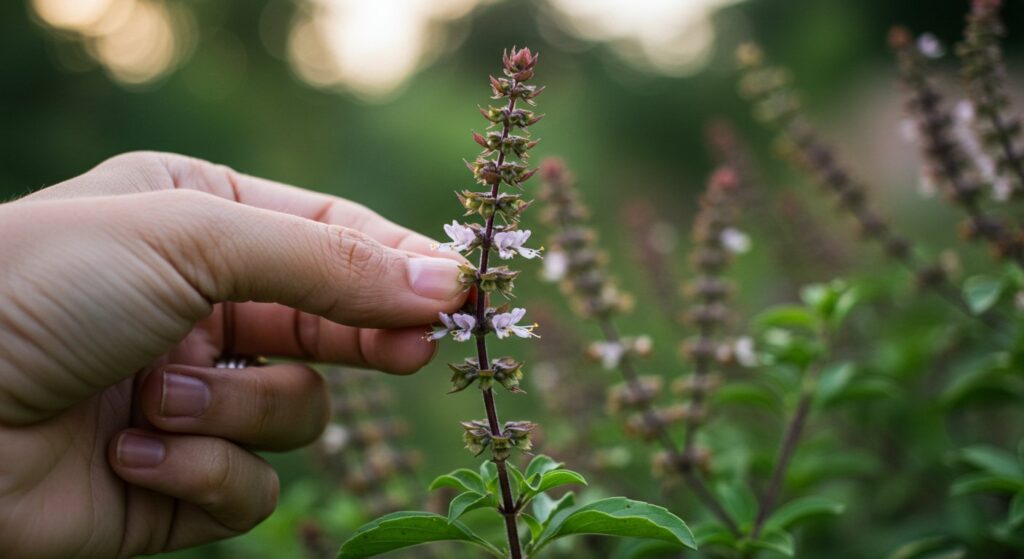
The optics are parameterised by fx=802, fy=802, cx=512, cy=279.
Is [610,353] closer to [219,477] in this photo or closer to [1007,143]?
[219,477]

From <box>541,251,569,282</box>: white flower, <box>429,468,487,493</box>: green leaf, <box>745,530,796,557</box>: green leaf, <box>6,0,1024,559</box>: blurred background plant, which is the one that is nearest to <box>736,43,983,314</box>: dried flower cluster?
<box>6,0,1024,559</box>: blurred background plant

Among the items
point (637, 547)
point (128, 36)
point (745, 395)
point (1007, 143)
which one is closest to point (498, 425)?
point (637, 547)

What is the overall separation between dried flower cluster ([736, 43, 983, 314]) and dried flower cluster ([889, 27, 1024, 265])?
24 cm

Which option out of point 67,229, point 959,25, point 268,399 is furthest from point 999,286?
point 959,25

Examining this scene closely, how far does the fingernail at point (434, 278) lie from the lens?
1.42 m

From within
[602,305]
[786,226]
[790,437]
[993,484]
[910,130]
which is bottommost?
[993,484]

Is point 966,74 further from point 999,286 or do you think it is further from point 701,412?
point 701,412

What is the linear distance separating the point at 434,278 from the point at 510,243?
202 millimetres

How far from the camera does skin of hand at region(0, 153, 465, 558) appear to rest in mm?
1307

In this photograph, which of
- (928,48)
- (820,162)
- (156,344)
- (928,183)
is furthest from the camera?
(820,162)

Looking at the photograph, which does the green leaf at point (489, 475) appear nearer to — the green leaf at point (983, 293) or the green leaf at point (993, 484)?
the green leaf at point (993, 484)

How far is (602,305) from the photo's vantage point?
1955 millimetres

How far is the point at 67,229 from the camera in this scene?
1.32 m

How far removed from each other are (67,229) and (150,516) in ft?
2.20
